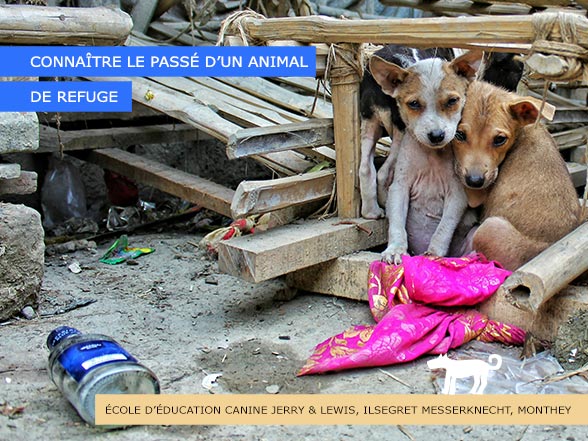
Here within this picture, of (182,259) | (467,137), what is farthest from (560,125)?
(182,259)

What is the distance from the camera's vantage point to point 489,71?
5.59 metres

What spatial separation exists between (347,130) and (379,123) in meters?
0.26

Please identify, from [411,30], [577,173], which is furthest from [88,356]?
[577,173]

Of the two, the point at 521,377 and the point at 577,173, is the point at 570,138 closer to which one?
the point at 577,173

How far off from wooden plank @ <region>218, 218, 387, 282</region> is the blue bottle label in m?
1.09

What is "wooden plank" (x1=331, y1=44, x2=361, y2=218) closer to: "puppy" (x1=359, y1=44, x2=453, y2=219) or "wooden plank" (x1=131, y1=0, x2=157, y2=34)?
"puppy" (x1=359, y1=44, x2=453, y2=219)

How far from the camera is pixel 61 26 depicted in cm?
458

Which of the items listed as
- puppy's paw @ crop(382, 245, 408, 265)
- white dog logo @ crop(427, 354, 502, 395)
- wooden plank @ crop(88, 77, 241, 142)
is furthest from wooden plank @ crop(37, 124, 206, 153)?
white dog logo @ crop(427, 354, 502, 395)

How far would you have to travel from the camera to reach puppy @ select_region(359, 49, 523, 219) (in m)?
5.09

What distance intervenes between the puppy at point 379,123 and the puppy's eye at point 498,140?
0.65 metres

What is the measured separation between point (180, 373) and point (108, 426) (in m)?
0.70

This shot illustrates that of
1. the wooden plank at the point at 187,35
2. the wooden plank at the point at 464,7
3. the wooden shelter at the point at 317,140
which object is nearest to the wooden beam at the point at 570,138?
the wooden shelter at the point at 317,140

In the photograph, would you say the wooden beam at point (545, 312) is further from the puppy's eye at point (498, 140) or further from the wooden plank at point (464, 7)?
the wooden plank at point (464, 7)

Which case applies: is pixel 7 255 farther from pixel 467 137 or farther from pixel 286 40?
pixel 467 137
